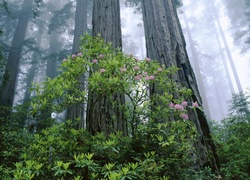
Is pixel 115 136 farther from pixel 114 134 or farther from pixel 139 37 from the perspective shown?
pixel 139 37

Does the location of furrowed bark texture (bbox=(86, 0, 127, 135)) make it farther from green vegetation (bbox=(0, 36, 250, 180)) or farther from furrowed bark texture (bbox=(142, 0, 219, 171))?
furrowed bark texture (bbox=(142, 0, 219, 171))

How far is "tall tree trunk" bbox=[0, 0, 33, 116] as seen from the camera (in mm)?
8541

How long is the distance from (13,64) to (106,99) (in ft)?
34.7

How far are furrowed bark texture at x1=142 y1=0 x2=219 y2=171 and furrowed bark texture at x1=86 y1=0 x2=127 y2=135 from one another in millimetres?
653

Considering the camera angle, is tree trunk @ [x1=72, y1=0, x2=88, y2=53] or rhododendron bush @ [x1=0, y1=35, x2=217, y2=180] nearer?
rhododendron bush @ [x1=0, y1=35, x2=217, y2=180]

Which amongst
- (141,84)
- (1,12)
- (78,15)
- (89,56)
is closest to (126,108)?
(141,84)

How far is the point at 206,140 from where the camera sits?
3035 millimetres

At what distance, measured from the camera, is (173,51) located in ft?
11.6

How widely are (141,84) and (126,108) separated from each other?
0.32 m

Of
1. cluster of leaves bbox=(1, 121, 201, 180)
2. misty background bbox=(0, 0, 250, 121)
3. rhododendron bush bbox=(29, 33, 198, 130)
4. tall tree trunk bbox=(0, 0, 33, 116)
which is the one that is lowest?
A: cluster of leaves bbox=(1, 121, 201, 180)

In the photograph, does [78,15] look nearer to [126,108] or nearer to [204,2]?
[126,108]

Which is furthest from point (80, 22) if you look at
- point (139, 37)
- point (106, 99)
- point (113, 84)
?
point (139, 37)

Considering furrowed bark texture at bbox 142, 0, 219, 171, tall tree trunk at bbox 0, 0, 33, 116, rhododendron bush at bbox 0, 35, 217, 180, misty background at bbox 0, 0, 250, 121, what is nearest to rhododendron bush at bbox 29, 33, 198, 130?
rhododendron bush at bbox 0, 35, 217, 180

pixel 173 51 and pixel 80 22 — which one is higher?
pixel 80 22
